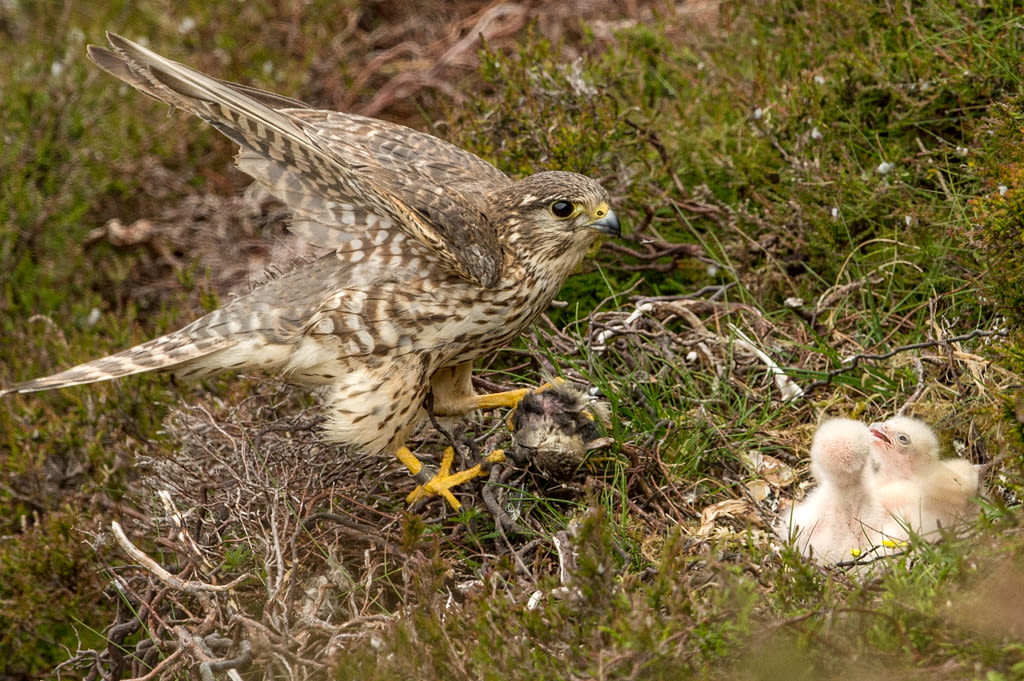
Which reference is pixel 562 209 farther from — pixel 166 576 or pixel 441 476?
pixel 166 576

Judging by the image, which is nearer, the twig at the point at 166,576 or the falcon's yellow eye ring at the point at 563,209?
the twig at the point at 166,576

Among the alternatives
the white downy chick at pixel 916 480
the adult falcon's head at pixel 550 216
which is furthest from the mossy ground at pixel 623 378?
the adult falcon's head at pixel 550 216

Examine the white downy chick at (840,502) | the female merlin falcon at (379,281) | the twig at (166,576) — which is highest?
the female merlin falcon at (379,281)

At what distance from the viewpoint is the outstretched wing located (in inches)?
135

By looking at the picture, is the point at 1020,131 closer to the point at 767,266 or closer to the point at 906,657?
the point at 767,266

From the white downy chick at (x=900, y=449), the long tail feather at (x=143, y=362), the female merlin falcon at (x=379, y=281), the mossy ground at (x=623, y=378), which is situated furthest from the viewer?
the long tail feather at (x=143, y=362)

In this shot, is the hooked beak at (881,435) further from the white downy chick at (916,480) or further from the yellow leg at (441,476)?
the yellow leg at (441,476)

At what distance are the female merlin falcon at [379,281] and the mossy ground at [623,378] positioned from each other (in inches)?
13.6

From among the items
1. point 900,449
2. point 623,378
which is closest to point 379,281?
point 623,378

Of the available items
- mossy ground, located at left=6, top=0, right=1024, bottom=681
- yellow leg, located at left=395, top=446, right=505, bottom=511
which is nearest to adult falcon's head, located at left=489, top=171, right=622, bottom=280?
mossy ground, located at left=6, top=0, right=1024, bottom=681

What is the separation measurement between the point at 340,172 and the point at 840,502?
6.63 feet

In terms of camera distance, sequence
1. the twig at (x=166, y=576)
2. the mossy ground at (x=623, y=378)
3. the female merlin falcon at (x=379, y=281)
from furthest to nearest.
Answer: the female merlin falcon at (x=379, y=281) → the twig at (x=166, y=576) → the mossy ground at (x=623, y=378)

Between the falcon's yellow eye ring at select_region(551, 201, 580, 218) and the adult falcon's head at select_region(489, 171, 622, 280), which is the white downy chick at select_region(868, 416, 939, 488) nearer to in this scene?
the adult falcon's head at select_region(489, 171, 622, 280)

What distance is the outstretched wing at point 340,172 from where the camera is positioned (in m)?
3.42
